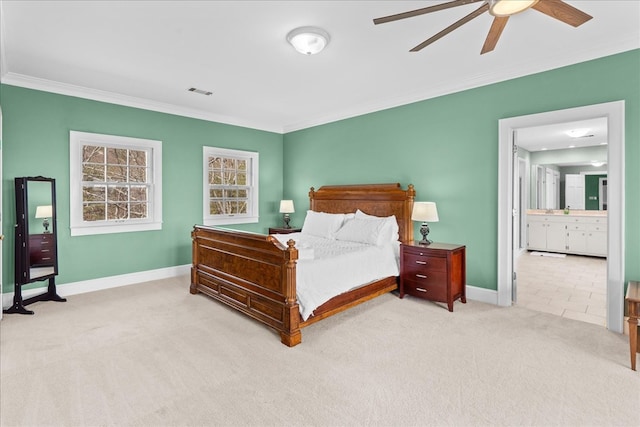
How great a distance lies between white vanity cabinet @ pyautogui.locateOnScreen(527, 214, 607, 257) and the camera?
663 centimetres

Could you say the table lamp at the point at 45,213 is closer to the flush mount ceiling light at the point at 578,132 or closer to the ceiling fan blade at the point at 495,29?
the ceiling fan blade at the point at 495,29

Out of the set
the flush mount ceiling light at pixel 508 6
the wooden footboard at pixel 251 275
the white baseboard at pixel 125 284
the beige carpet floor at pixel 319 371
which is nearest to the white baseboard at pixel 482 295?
the white baseboard at pixel 125 284

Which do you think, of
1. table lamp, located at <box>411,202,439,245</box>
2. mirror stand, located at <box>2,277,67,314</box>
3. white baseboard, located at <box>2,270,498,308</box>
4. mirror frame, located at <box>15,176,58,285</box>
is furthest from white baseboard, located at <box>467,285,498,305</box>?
mirror frame, located at <box>15,176,58,285</box>

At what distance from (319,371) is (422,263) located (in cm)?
200

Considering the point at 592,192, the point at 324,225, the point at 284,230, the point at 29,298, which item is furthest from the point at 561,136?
the point at 29,298

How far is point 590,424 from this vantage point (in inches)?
73.9

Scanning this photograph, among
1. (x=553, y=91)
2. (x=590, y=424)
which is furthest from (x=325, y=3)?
(x=590, y=424)

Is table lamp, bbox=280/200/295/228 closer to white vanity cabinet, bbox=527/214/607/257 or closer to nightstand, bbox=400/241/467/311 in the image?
nightstand, bbox=400/241/467/311

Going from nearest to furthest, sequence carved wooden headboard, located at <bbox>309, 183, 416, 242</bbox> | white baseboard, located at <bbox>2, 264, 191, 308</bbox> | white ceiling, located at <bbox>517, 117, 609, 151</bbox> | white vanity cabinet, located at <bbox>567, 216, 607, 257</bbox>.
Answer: white baseboard, located at <bbox>2, 264, 191, 308</bbox>
carved wooden headboard, located at <bbox>309, 183, 416, 242</bbox>
white ceiling, located at <bbox>517, 117, 609, 151</bbox>
white vanity cabinet, located at <bbox>567, 216, 607, 257</bbox>

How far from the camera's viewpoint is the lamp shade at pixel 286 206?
6.17m

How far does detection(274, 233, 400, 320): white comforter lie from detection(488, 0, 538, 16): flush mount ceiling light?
2.32 meters

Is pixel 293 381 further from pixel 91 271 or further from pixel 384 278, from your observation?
pixel 91 271

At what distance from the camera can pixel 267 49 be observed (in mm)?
3219

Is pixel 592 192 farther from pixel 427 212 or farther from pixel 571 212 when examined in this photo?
pixel 427 212
